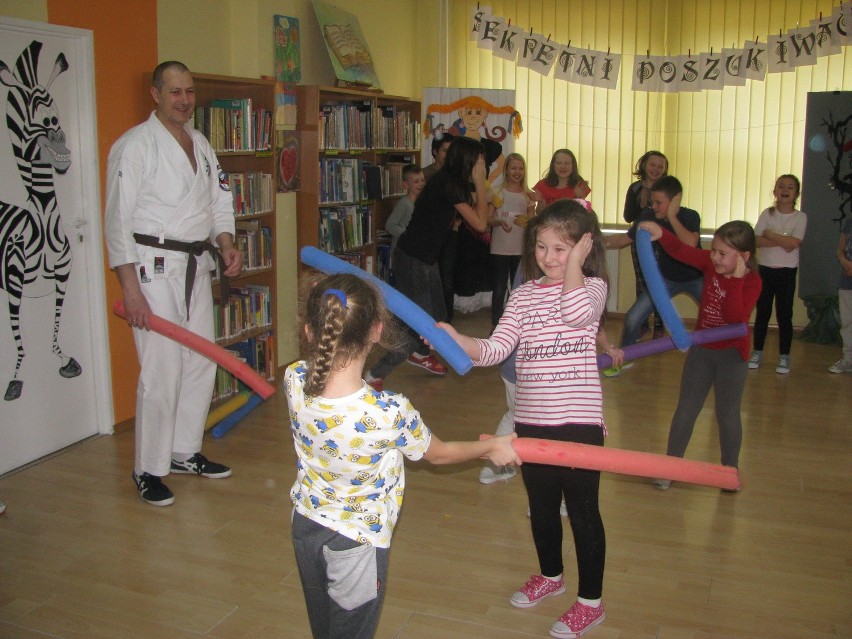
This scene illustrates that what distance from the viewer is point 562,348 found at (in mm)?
2523

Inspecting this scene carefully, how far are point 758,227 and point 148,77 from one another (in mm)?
4372

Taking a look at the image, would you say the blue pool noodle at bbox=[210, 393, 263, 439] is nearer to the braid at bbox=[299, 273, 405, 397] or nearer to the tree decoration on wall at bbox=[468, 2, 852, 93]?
the braid at bbox=[299, 273, 405, 397]

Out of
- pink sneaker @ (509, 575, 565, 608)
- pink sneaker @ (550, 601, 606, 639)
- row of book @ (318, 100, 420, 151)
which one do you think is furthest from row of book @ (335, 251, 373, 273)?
pink sneaker @ (550, 601, 606, 639)

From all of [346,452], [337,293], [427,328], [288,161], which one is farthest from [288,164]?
[346,452]

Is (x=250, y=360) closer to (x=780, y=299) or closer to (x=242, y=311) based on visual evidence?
(x=242, y=311)

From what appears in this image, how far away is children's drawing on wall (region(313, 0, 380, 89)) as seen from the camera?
21.7ft

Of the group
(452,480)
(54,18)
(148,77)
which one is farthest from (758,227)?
(54,18)

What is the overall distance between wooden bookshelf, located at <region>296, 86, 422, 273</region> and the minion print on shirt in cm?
432

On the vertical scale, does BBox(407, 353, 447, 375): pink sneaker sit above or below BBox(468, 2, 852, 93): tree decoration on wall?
below

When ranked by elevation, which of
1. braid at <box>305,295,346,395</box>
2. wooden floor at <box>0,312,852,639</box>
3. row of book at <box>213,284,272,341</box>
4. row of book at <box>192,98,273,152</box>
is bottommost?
wooden floor at <box>0,312,852,639</box>

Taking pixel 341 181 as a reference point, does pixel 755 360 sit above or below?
below

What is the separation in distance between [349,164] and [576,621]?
4741 millimetres

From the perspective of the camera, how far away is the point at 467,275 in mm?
8031

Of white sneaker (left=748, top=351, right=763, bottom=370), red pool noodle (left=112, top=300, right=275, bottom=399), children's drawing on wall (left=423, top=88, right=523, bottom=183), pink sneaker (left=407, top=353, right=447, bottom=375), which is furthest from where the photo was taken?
children's drawing on wall (left=423, top=88, right=523, bottom=183)
